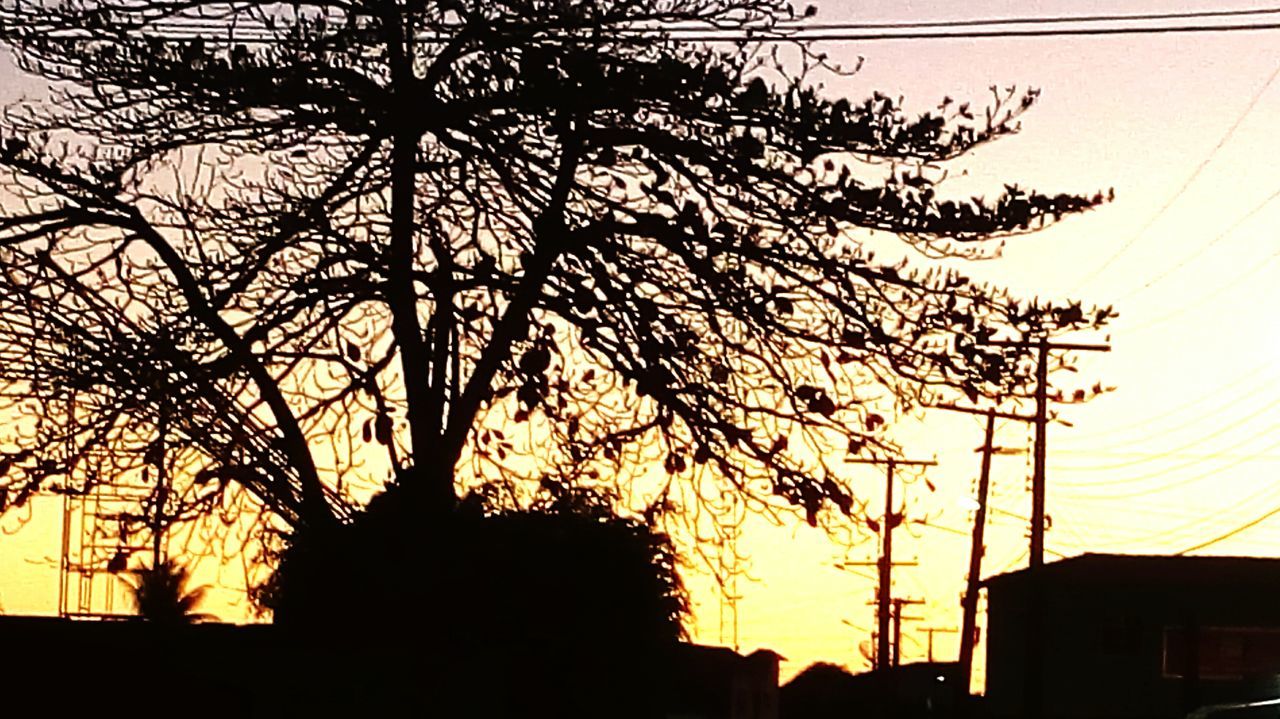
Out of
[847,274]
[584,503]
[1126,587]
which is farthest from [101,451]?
[1126,587]

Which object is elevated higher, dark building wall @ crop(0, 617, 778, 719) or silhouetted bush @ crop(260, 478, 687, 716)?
silhouetted bush @ crop(260, 478, 687, 716)

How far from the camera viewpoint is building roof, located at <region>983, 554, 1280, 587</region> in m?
49.8

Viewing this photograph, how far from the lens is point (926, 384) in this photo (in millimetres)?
15984

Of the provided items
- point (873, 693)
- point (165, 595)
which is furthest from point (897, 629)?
point (165, 595)

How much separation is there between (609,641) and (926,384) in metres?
→ 3.04

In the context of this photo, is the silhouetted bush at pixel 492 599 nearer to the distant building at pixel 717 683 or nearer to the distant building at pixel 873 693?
the distant building at pixel 717 683

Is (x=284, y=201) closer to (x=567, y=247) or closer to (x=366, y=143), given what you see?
(x=366, y=143)

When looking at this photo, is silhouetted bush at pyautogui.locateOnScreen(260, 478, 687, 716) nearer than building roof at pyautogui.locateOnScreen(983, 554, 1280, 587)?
Yes

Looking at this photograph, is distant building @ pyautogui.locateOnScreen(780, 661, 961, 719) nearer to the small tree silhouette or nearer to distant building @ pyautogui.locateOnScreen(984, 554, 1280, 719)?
distant building @ pyautogui.locateOnScreen(984, 554, 1280, 719)

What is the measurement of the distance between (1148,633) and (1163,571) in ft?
6.18

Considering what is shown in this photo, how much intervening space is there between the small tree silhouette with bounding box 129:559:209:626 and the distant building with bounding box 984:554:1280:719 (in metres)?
18.9

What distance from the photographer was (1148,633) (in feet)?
162

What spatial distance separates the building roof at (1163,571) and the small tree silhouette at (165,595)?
19848 millimetres

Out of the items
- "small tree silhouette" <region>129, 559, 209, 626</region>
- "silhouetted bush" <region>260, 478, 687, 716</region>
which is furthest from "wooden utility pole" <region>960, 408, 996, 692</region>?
"silhouetted bush" <region>260, 478, 687, 716</region>
